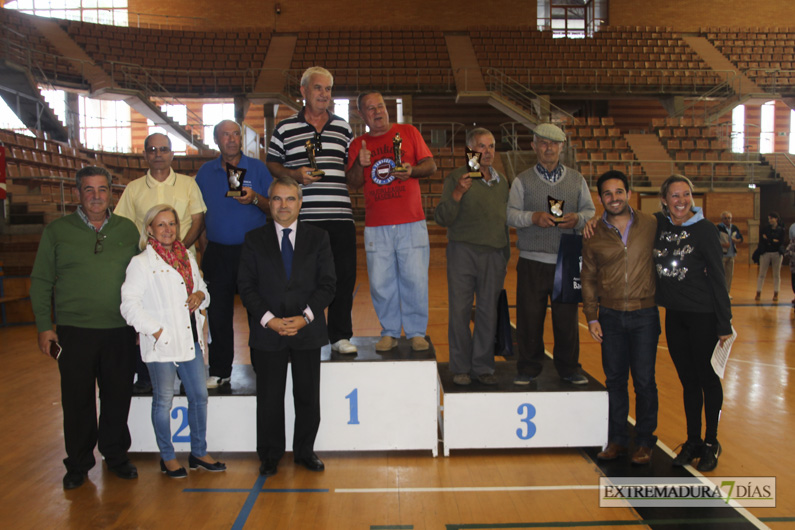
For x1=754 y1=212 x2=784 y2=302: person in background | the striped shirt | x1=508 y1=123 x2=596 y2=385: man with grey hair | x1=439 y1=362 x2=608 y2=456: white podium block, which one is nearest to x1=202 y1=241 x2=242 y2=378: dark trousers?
the striped shirt

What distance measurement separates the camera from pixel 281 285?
2939 millimetres

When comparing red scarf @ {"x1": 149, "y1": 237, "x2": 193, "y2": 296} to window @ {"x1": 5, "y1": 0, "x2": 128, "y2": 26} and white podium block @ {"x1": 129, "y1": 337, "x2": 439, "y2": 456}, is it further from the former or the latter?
window @ {"x1": 5, "y1": 0, "x2": 128, "y2": 26}

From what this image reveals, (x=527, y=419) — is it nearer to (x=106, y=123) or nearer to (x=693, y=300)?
(x=693, y=300)

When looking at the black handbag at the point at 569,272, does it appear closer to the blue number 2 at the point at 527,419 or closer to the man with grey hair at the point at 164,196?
the blue number 2 at the point at 527,419

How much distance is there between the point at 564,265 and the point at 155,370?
2128 mm

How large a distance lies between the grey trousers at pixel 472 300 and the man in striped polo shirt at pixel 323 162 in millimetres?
590

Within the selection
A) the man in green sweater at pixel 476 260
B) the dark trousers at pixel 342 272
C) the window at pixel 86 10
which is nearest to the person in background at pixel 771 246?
the man in green sweater at pixel 476 260

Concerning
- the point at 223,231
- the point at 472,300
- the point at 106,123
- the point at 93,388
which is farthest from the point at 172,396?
the point at 106,123

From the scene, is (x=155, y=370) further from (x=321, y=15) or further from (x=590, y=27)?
(x=590, y=27)

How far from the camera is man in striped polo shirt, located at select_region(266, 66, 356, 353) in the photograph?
335 cm

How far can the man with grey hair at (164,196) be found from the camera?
3.27 metres

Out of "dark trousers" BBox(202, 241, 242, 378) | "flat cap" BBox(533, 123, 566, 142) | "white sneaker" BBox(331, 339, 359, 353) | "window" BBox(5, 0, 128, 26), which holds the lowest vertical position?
"white sneaker" BBox(331, 339, 359, 353)

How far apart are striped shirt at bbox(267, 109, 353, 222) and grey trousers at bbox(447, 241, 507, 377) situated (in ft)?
2.30

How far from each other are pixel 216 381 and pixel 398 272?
3.93 ft
